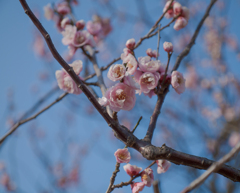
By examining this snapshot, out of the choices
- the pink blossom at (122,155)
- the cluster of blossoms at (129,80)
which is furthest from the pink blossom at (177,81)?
the pink blossom at (122,155)

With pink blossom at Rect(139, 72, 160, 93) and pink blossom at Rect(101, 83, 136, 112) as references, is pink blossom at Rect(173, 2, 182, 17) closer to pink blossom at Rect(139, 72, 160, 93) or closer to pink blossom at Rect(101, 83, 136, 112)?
pink blossom at Rect(139, 72, 160, 93)

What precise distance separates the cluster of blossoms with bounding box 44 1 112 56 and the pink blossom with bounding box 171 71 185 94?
90cm

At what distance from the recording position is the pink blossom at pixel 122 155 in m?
1.09

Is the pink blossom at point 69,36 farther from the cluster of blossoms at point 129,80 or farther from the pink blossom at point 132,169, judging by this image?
the pink blossom at point 132,169

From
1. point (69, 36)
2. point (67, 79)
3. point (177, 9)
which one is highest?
point (177, 9)

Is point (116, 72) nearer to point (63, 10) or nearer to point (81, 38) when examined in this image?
point (81, 38)

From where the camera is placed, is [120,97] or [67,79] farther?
[67,79]

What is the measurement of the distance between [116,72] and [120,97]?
14cm

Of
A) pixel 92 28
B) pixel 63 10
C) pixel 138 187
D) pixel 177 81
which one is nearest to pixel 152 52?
pixel 177 81

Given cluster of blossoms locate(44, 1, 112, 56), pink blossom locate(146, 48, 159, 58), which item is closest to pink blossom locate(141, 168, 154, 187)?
pink blossom locate(146, 48, 159, 58)

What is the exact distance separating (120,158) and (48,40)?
0.70 m

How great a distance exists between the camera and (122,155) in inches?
43.7

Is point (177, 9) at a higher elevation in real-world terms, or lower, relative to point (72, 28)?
higher

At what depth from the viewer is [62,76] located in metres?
1.39
